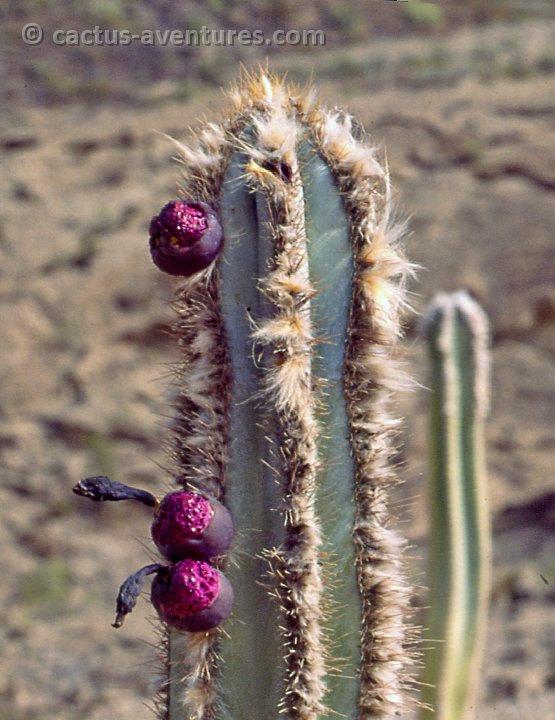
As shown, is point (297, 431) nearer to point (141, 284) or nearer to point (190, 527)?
point (190, 527)

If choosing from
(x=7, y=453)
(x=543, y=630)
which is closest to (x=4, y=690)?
(x=7, y=453)

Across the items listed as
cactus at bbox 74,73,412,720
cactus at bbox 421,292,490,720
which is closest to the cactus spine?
cactus at bbox 74,73,412,720

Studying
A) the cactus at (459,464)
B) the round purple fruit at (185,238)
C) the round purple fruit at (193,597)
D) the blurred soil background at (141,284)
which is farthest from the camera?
the blurred soil background at (141,284)

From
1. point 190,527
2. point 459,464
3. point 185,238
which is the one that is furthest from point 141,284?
point 190,527

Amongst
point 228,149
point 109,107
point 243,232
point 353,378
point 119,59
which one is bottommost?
point 353,378

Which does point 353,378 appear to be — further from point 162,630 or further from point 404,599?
point 162,630

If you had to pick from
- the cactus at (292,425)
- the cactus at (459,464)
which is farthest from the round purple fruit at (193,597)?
the cactus at (459,464)

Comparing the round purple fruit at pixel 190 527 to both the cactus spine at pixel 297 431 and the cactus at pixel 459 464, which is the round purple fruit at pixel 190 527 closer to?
the cactus spine at pixel 297 431

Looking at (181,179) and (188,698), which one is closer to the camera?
(188,698)
